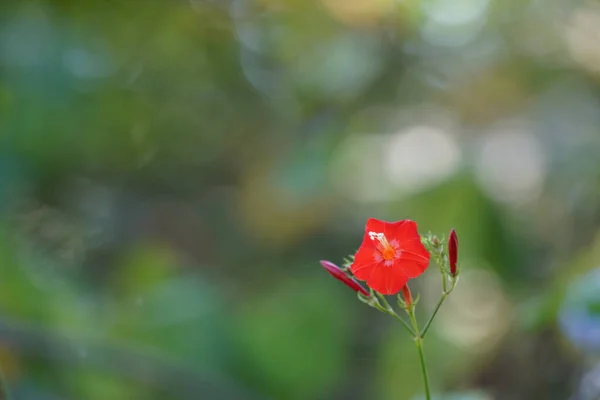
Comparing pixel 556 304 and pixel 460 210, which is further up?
pixel 460 210

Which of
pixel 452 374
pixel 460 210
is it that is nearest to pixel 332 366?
pixel 452 374

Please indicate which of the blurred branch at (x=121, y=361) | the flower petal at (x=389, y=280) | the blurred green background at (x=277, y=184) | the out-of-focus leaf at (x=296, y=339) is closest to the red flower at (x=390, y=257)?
the flower petal at (x=389, y=280)

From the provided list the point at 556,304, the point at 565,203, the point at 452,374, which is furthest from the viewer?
the point at 565,203

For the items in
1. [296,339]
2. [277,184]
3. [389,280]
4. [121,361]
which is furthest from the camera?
[277,184]

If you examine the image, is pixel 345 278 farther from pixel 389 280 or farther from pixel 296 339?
pixel 296 339

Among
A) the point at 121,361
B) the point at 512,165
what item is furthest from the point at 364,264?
the point at 512,165

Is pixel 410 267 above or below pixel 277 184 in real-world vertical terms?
below

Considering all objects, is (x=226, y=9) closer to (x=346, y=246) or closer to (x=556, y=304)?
(x=346, y=246)
